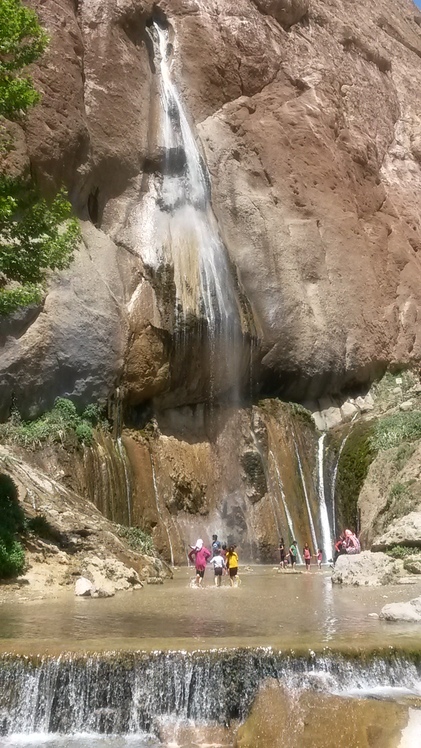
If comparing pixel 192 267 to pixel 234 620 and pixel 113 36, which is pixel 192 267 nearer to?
pixel 113 36

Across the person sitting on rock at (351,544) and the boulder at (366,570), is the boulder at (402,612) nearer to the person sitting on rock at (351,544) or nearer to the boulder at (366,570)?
the boulder at (366,570)

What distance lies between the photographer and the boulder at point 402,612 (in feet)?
38.2

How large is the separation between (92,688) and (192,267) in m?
21.6

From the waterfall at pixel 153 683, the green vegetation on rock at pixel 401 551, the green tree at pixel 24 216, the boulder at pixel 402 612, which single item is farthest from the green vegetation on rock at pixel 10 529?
the green vegetation on rock at pixel 401 551

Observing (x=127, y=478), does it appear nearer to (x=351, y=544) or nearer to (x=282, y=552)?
(x=282, y=552)

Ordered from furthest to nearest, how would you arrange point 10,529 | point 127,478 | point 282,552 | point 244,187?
point 244,187
point 127,478
point 282,552
point 10,529

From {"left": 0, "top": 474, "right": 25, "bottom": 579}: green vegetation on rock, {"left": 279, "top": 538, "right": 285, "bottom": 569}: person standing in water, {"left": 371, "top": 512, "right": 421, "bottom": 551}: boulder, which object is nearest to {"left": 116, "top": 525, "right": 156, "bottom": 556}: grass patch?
{"left": 0, "top": 474, "right": 25, "bottom": 579}: green vegetation on rock

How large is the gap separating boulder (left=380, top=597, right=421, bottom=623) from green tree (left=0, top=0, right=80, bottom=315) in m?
8.59

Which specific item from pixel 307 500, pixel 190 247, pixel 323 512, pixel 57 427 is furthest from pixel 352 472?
pixel 57 427

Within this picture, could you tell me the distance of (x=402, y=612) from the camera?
38.4 feet

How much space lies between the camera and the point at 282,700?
878 cm

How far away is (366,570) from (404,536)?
1828 mm

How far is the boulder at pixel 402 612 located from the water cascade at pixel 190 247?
1705 centimetres

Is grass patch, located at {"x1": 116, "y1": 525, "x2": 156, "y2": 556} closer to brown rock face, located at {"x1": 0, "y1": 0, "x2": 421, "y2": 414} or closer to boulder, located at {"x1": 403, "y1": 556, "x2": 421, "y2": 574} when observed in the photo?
brown rock face, located at {"x1": 0, "y1": 0, "x2": 421, "y2": 414}
